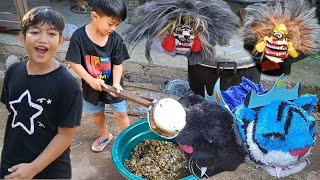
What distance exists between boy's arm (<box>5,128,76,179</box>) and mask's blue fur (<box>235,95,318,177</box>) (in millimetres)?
720

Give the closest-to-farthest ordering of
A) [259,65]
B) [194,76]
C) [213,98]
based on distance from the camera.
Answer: [213,98] → [259,65] → [194,76]

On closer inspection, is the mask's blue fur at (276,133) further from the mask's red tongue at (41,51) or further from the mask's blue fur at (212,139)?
the mask's red tongue at (41,51)

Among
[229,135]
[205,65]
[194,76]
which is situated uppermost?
[229,135]

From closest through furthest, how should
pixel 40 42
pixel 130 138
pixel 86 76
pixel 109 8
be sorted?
pixel 40 42
pixel 109 8
pixel 86 76
pixel 130 138

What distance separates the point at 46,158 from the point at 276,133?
91cm

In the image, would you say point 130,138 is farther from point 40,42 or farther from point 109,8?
point 40,42

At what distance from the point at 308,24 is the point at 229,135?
977 millimetres

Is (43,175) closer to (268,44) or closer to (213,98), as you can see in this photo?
(213,98)

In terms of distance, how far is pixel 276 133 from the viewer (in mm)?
1372

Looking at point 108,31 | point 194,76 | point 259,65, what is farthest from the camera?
point 194,76

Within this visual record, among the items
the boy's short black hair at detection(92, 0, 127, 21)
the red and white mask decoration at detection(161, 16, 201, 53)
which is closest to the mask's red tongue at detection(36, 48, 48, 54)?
the boy's short black hair at detection(92, 0, 127, 21)

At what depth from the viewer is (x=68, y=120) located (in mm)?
1564

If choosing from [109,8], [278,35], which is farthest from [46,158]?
[278,35]

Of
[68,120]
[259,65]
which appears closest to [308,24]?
[259,65]
